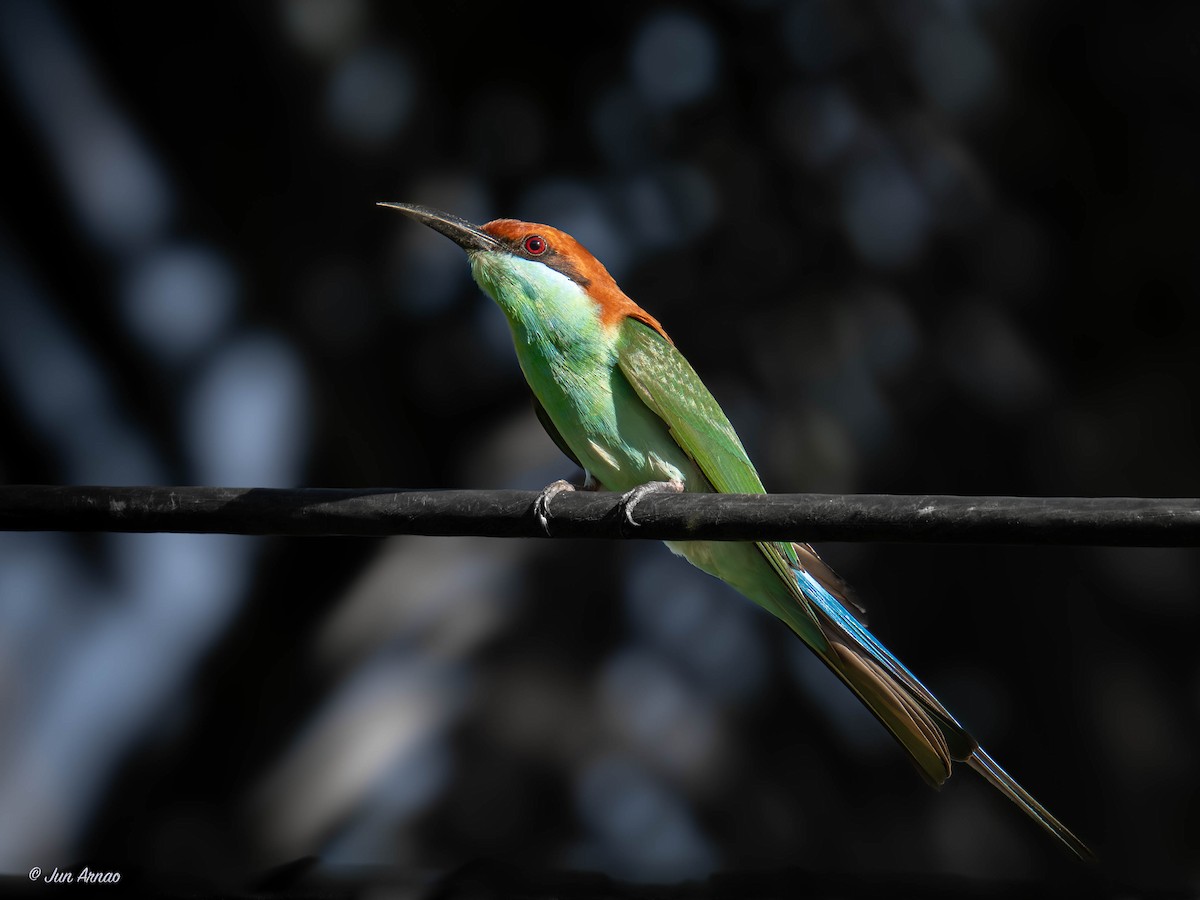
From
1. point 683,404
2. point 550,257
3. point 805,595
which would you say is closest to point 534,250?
point 550,257

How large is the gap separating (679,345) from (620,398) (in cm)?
88

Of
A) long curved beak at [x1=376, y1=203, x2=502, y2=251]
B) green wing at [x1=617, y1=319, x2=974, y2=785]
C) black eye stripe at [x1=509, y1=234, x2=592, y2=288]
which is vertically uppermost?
long curved beak at [x1=376, y1=203, x2=502, y2=251]

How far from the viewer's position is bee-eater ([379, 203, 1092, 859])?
172cm

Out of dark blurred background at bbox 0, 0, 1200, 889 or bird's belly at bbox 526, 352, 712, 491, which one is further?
dark blurred background at bbox 0, 0, 1200, 889

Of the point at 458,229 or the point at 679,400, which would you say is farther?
the point at 458,229

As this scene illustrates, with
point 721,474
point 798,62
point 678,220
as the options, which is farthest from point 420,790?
point 798,62

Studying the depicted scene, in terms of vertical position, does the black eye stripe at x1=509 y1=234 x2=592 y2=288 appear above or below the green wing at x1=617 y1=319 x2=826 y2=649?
above

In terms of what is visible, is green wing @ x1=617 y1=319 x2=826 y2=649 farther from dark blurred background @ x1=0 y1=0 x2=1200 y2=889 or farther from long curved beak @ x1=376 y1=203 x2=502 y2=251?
dark blurred background @ x1=0 y1=0 x2=1200 y2=889

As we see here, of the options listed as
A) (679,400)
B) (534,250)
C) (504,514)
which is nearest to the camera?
(504,514)

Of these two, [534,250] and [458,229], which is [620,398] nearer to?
[534,250]

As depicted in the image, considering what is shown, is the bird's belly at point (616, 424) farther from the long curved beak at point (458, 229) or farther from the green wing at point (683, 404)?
the long curved beak at point (458, 229)

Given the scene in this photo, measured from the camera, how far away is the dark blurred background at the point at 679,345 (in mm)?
2373

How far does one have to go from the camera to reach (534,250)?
1.89 metres

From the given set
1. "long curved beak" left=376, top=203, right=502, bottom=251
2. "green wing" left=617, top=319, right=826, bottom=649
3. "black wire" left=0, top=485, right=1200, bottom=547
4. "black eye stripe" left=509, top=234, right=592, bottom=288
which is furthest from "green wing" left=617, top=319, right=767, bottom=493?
"black wire" left=0, top=485, right=1200, bottom=547
